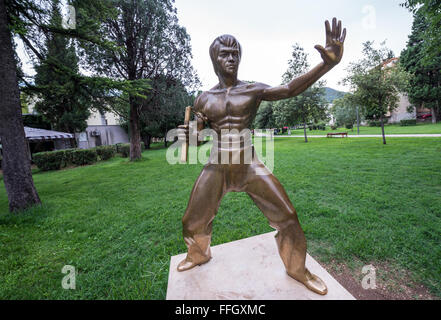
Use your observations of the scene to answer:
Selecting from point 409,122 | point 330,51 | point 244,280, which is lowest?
point 244,280

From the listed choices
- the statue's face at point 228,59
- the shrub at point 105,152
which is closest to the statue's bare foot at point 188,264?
the statue's face at point 228,59

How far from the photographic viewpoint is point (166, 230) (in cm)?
425

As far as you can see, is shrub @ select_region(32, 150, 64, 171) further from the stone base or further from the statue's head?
the statue's head

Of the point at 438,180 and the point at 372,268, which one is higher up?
the point at 438,180

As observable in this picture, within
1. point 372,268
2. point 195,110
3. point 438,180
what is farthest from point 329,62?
point 438,180

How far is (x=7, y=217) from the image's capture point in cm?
502

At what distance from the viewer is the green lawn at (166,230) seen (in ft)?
9.41

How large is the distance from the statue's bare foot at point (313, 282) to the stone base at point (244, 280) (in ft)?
0.13

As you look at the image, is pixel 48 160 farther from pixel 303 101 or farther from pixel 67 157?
pixel 303 101

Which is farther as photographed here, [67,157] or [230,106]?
[67,157]

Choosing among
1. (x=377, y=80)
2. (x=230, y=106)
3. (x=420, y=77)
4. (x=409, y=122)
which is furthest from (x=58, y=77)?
(x=409, y=122)

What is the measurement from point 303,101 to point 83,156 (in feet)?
60.6

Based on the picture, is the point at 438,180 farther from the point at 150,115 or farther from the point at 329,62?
the point at 150,115
